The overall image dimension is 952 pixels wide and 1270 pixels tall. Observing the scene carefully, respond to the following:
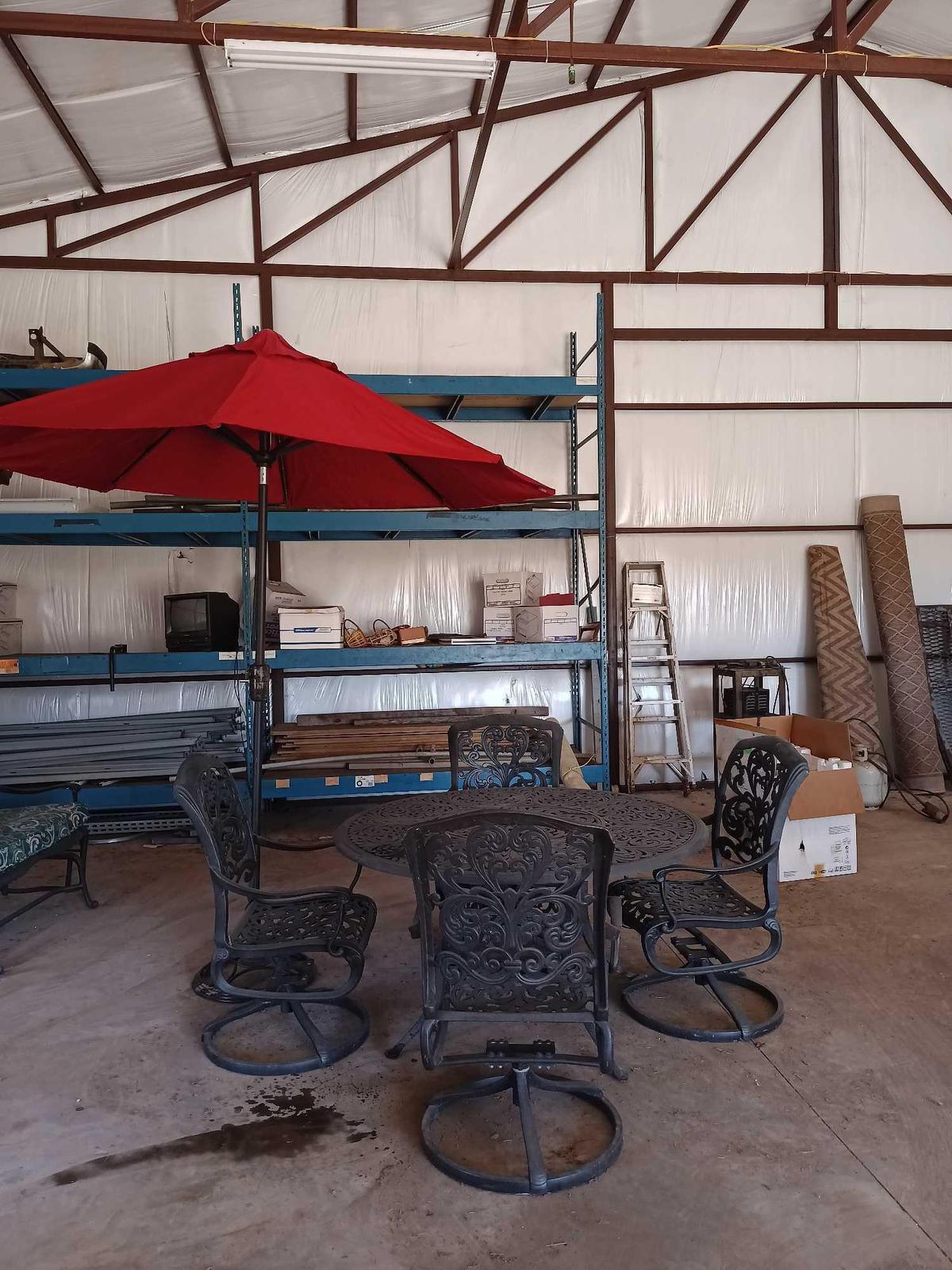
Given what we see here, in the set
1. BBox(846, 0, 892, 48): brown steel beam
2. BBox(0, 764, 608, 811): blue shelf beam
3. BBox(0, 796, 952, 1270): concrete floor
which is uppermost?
BBox(846, 0, 892, 48): brown steel beam

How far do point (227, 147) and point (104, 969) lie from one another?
519cm

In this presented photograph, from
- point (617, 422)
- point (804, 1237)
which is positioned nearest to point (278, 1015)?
point (804, 1237)

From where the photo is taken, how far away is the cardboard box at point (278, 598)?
5.15 metres

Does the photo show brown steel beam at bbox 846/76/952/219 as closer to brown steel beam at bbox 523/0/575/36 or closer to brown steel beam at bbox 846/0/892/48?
brown steel beam at bbox 846/0/892/48

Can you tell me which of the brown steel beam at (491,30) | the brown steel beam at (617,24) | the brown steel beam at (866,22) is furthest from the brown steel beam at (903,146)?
the brown steel beam at (866,22)

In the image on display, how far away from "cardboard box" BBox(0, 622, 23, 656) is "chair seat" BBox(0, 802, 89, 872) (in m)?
1.68

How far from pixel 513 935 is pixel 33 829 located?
8.28 ft

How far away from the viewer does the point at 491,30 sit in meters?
4.56

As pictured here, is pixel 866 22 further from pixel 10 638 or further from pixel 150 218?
pixel 10 638

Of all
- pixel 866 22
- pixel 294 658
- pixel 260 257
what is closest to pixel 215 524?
pixel 294 658

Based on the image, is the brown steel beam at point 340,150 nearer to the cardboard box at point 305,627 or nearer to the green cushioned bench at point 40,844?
the cardboard box at point 305,627

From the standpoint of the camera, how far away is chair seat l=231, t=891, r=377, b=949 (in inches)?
92.6

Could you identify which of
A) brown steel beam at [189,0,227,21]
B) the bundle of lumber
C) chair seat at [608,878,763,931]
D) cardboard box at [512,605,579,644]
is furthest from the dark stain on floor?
brown steel beam at [189,0,227,21]

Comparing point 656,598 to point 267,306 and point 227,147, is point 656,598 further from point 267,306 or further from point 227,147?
point 227,147
